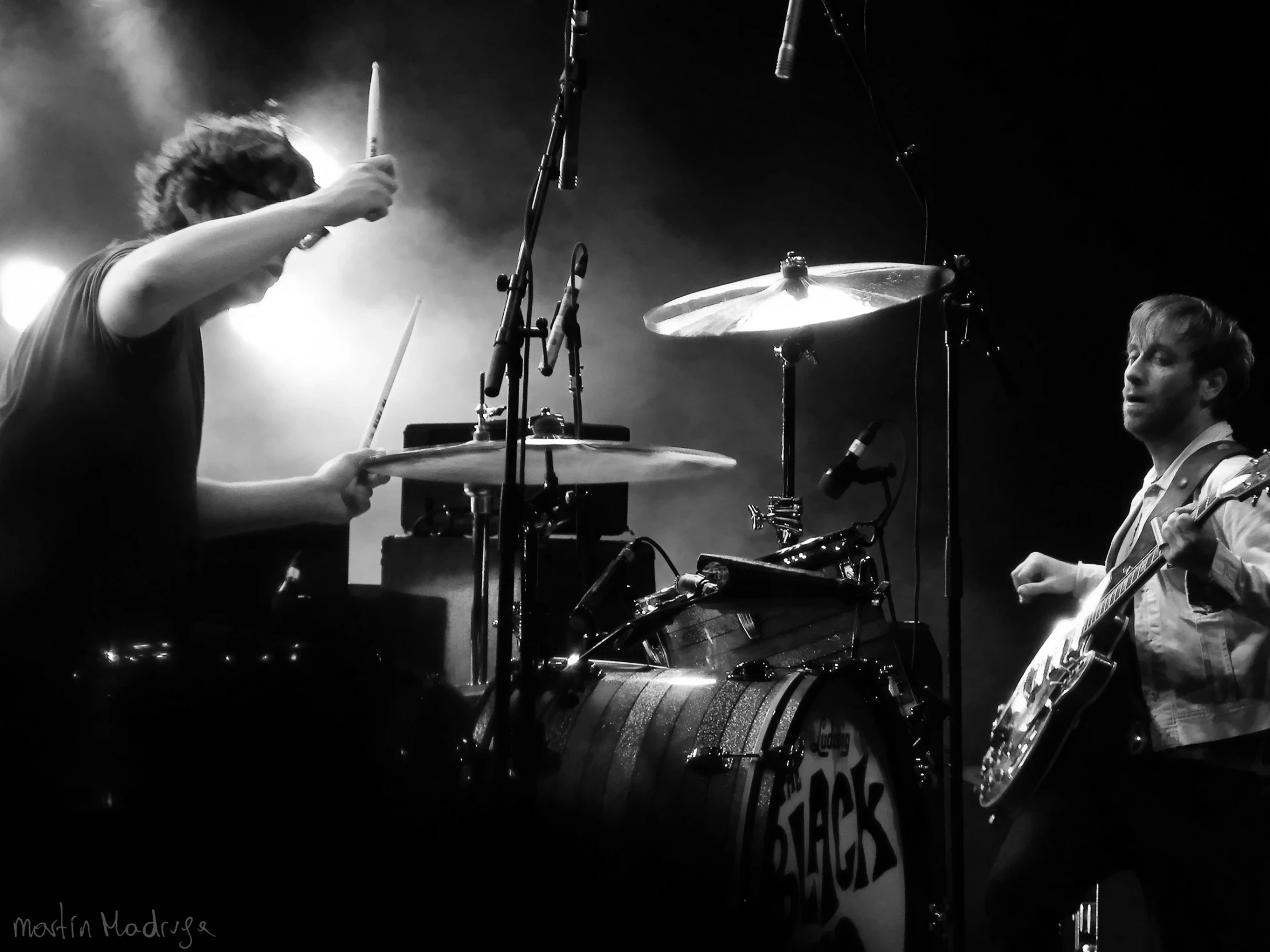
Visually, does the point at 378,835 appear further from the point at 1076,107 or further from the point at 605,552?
the point at 1076,107

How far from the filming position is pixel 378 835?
53.2 inches

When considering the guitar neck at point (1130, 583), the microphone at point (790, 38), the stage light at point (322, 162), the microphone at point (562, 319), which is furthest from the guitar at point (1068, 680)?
the stage light at point (322, 162)

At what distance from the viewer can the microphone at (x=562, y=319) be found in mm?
2551

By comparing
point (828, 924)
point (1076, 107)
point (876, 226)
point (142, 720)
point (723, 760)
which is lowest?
point (828, 924)

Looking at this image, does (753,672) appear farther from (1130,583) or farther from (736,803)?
(1130,583)

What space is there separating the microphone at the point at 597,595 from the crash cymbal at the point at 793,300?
0.85m

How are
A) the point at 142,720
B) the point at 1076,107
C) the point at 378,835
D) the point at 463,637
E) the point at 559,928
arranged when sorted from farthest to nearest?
the point at 1076,107 < the point at 463,637 < the point at 559,928 < the point at 378,835 < the point at 142,720

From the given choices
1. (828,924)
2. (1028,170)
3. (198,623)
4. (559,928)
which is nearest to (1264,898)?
(828,924)

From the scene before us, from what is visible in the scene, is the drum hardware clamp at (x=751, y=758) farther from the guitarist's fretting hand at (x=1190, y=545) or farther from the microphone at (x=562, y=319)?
the microphone at (x=562, y=319)

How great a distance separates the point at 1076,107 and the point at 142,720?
4.18 metres

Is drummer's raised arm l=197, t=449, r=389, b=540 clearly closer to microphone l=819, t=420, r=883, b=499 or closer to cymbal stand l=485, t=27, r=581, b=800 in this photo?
cymbal stand l=485, t=27, r=581, b=800

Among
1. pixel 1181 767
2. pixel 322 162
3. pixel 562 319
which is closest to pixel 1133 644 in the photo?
pixel 1181 767

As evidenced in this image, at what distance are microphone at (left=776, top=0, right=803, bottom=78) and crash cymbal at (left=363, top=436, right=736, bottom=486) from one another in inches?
34.1

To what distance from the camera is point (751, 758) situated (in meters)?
1.89
